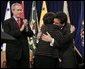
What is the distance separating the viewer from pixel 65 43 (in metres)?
4.96

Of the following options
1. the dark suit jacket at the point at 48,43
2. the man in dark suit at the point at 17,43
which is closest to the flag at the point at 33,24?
the man in dark suit at the point at 17,43

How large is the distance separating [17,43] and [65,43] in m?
0.73

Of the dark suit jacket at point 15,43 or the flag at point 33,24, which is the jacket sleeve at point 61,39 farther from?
the flag at point 33,24

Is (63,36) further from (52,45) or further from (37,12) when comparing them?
(37,12)

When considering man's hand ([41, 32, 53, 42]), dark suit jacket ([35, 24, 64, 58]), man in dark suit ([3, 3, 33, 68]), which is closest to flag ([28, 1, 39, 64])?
man in dark suit ([3, 3, 33, 68])

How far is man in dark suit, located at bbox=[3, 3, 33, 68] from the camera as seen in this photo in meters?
5.03

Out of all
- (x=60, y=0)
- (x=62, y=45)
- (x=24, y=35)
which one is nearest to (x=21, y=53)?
(x=24, y=35)

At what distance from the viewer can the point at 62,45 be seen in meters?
4.92

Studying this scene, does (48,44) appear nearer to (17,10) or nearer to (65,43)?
(65,43)

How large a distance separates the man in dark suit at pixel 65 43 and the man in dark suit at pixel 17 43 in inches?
20.9

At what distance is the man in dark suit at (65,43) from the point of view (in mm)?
4847

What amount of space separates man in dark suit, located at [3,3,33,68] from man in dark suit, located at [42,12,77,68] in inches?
20.9

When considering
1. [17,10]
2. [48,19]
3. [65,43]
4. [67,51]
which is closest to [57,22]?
[48,19]

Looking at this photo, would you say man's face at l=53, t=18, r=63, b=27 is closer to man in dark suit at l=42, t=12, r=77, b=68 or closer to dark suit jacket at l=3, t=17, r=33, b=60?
man in dark suit at l=42, t=12, r=77, b=68
